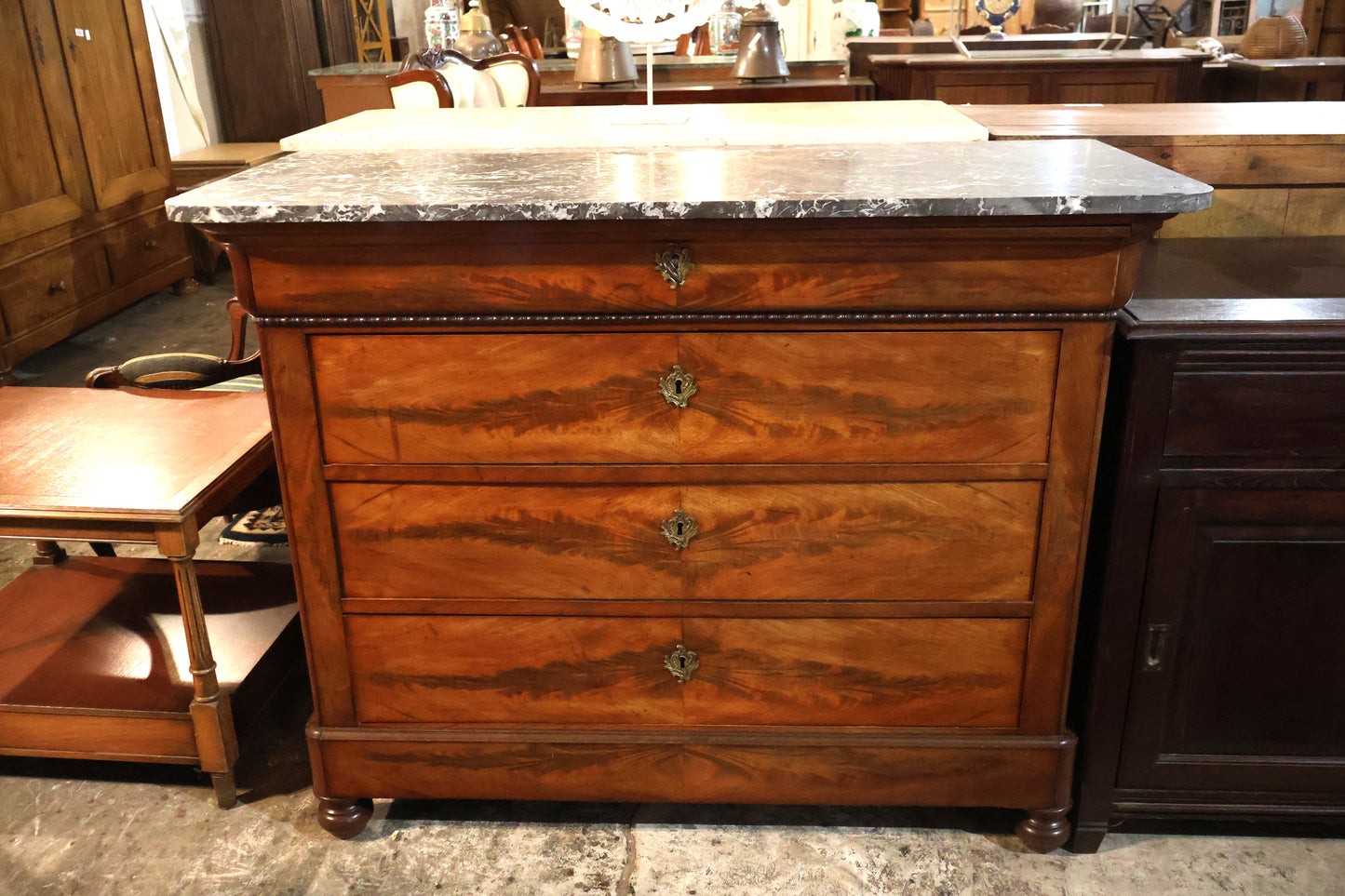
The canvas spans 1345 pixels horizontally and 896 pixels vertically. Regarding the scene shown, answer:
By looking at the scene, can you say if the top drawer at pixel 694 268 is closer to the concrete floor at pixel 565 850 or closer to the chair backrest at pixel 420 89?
the concrete floor at pixel 565 850

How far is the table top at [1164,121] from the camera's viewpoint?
1.81 metres

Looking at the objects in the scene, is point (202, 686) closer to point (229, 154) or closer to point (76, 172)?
point (76, 172)

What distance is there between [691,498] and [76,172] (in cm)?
388

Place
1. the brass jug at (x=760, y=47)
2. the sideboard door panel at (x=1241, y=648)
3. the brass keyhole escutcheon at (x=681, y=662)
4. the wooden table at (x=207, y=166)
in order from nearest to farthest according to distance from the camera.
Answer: the sideboard door panel at (x=1241, y=648), the brass keyhole escutcheon at (x=681, y=662), the brass jug at (x=760, y=47), the wooden table at (x=207, y=166)

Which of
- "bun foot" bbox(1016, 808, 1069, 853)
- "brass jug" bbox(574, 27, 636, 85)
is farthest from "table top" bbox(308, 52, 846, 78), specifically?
"bun foot" bbox(1016, 808, 1069, 853)

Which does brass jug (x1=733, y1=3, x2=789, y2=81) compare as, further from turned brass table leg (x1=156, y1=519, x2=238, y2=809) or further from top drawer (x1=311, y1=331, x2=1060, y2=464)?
turned brass table leg (x1=156, y1=519, x2=238, y2=809)

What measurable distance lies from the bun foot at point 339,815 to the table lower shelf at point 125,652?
23cm

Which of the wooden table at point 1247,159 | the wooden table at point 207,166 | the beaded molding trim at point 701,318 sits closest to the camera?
the beaded molding trim at point 701,318

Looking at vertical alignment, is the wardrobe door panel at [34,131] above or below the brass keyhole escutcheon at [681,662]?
above

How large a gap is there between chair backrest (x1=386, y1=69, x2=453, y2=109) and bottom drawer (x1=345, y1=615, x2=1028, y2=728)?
1.47 metres

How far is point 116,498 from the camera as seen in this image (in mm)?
1592

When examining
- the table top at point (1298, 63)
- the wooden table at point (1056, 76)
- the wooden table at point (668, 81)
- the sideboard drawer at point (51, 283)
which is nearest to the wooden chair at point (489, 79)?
the wooden table at point (668, 81)

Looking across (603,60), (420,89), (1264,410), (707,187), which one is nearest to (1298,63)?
(603,60)

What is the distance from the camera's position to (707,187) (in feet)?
4.29
